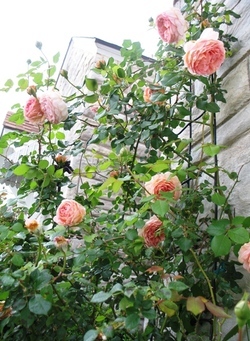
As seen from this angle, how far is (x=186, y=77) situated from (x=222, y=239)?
0.57 metres

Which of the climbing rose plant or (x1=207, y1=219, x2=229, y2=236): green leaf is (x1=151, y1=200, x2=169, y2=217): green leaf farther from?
(x1=207, y1=219, x2=229, y2=236): green leaf

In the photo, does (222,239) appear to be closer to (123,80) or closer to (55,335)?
(55,335)

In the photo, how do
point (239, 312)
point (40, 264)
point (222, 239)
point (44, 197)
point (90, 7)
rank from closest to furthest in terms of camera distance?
1. point (239, 312)
2. point (222, 239)
3. point (40, 264)
4. point (44, 197)
5. point (90, 7)

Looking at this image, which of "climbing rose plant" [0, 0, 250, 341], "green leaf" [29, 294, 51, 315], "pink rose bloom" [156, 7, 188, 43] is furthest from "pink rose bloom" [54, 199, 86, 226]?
"pink rose bloom" [156, 7, 188, 43]

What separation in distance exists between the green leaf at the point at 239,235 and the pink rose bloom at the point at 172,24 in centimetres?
64

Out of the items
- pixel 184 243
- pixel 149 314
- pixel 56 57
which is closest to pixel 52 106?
pixel 56 57

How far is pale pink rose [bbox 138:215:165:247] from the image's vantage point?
37.3 inches

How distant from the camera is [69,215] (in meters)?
0.95

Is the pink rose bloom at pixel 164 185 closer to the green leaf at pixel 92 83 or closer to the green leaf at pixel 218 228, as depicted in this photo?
the green leaf at pixel 218 228

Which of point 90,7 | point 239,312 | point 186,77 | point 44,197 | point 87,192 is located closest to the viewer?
point 239,312

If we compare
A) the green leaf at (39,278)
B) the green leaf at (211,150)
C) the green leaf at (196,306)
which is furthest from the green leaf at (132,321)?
the green leaf at (211,150)

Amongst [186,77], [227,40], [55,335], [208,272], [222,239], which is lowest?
[55,335]

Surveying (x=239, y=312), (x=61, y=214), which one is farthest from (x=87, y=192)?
(x=239, y=312)

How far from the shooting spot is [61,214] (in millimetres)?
955
